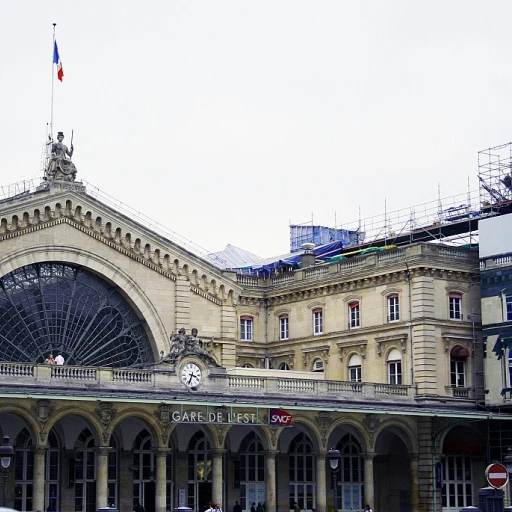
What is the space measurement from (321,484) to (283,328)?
52.1 feet

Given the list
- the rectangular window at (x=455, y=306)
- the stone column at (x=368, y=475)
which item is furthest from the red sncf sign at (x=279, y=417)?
the rectangular window at (x=455, y=306)

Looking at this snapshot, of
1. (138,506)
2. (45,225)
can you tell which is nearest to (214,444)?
(138,506)

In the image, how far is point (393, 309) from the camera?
217 feet

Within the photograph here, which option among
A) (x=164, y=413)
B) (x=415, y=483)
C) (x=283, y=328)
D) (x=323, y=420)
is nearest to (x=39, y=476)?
(x=164, y=413)

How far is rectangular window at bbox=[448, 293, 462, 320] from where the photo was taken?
65812 millimetres

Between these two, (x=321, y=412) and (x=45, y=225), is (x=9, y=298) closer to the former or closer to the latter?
(x=45, y=225)

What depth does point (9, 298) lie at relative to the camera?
58938mm

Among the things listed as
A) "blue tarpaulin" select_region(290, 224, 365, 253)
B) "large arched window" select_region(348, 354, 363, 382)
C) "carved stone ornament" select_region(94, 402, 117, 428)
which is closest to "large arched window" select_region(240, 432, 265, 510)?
"large arched window" select_region(348, 354, 363, 382)

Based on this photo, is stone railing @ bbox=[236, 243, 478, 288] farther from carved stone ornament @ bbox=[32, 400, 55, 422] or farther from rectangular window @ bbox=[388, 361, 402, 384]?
carved stone ornament @ bbox=[32, 400, 55, 422]

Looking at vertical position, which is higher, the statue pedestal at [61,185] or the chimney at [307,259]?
the statue pedestal at [61,185]

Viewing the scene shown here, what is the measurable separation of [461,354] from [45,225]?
22.9m

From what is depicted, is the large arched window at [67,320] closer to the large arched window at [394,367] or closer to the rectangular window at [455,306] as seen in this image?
the large arched window at [394,367]

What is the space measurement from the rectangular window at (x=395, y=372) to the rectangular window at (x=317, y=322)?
235 inches

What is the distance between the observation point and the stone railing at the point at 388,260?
213 feet
